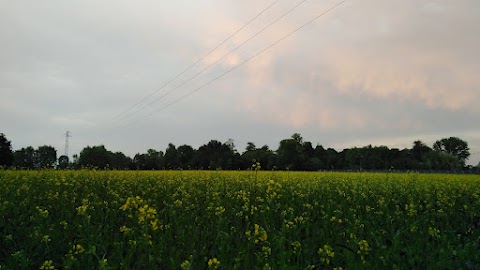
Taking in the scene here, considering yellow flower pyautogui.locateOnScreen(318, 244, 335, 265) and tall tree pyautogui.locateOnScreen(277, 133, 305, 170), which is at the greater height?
tall tree pyautogui.locateOnScreen(277, 133, 305, 170)

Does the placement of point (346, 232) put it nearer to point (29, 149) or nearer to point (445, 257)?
point (445, 257)

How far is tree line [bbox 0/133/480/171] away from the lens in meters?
90.5

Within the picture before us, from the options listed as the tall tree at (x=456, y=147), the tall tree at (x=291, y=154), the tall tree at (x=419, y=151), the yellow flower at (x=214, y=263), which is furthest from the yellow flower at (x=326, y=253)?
the tall tree at (x=456, y=147)

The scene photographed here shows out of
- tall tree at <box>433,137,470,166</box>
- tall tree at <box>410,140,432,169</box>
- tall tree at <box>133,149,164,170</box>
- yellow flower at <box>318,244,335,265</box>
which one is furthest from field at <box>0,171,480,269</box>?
tall tree at <box>433,137,470,166</box>

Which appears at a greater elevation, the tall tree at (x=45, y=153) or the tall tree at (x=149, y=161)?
the tall tree at (x=45, y=153)

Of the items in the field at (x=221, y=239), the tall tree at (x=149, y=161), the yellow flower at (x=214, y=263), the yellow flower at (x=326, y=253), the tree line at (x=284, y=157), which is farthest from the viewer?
the tall tree at (x=149, y=161)

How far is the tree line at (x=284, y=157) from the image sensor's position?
9050cm

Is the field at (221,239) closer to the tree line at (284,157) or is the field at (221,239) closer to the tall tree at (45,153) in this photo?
the tree line at (284,157)

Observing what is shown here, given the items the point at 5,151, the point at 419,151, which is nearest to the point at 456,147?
the point at 419,151

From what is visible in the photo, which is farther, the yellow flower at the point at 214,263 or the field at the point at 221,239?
the field at the point at 221,239

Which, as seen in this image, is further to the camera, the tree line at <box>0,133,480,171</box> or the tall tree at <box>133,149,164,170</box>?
the tall tree at <box>133,149,164,170</box>

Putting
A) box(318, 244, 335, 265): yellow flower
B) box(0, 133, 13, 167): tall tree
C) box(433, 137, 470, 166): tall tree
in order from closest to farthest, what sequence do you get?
box(318, 244, 335, 265): yellow flower
box(0, 133, 13, 167): tall tree
box(433, 137, 470, 166): tall tree

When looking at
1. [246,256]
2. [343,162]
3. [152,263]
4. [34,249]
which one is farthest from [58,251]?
[343,162]

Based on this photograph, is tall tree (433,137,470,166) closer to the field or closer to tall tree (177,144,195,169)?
tall tree (177,144,195,169)
